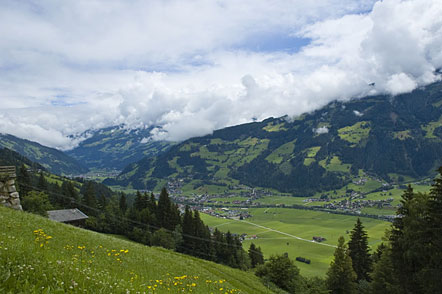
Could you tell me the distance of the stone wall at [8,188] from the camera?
92.5 ft

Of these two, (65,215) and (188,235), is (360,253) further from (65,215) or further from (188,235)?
(65,215)

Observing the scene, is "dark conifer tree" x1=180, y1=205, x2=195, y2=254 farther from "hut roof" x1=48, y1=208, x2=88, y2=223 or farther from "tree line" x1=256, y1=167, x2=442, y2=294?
"tree line" x1=256, y1=167, x2=442, y2=294

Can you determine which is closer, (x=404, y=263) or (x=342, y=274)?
(x=404, y=263)

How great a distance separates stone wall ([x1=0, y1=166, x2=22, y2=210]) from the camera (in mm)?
28188

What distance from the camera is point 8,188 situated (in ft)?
95.9

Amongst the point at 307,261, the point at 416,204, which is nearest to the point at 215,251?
the point at 416,204

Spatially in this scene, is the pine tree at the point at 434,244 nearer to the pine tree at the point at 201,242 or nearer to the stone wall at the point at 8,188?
the stone wall at the point at 8,188

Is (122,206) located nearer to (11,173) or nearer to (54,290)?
(11,173)

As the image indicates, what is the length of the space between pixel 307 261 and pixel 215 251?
319ft

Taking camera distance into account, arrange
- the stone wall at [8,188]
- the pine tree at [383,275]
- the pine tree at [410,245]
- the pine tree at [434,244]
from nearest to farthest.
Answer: the stone wall at [8,188]
the pine tree at [434,244]
the pine tree at [410,245]
the pine tree at [383,275]

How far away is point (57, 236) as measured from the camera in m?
20.1

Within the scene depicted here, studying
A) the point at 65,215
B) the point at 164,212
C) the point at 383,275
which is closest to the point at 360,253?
the point at 383,275

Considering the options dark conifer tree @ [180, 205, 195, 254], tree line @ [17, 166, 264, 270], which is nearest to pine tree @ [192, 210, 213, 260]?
tree line @ [17, 166, 264, 270]

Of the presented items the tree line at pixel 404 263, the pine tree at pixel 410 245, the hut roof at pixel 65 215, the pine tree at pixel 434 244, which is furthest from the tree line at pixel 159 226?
the pine tree at pixel 434 244
